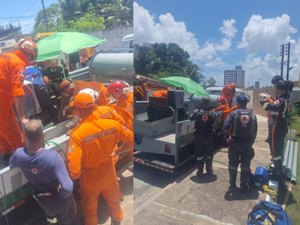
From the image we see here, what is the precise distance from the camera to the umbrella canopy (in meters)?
1.55

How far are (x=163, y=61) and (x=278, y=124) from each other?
1193 mm

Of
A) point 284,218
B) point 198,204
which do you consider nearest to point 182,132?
point 198,204

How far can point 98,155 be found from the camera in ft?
5.25

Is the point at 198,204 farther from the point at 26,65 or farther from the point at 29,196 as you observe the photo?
the point at 26,65

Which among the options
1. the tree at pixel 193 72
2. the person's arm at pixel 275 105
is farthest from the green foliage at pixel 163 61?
the person's arm at pixel 275 105

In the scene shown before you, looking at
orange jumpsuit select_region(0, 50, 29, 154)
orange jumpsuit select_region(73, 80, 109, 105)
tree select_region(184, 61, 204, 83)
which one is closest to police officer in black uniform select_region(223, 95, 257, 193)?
tree select_region(184, 61, 204, 83)

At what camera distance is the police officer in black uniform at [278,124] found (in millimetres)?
1926

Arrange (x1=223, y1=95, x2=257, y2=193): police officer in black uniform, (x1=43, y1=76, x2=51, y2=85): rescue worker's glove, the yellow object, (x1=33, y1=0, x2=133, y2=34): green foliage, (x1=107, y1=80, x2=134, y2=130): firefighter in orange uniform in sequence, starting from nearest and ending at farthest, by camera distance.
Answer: (x1=33, y1=0, x2=133, y2=34): green foliage
(x1=107, y1=80, x2=134, y2=130): firefighter in orange uniform
(x1=223, y1=95, x2=257, y2=193): police officer in black uniform
the yellow object
(x1=43, y1=76, x2=51, y2=85): rescue worker's glove

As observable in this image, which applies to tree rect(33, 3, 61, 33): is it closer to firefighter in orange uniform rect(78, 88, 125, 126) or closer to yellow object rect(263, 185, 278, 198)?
firefighter in orange uniform rect(78, 88, 125, 126)

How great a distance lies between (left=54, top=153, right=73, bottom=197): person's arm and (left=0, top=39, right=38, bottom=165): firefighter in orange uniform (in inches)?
13.2

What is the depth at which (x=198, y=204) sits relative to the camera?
5.94 feet

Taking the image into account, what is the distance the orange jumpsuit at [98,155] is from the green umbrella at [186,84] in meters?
0.35

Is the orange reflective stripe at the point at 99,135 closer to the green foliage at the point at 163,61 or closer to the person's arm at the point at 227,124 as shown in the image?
the green foliage at the point at 163,61

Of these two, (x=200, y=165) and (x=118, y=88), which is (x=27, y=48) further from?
(x=200, y=165)
